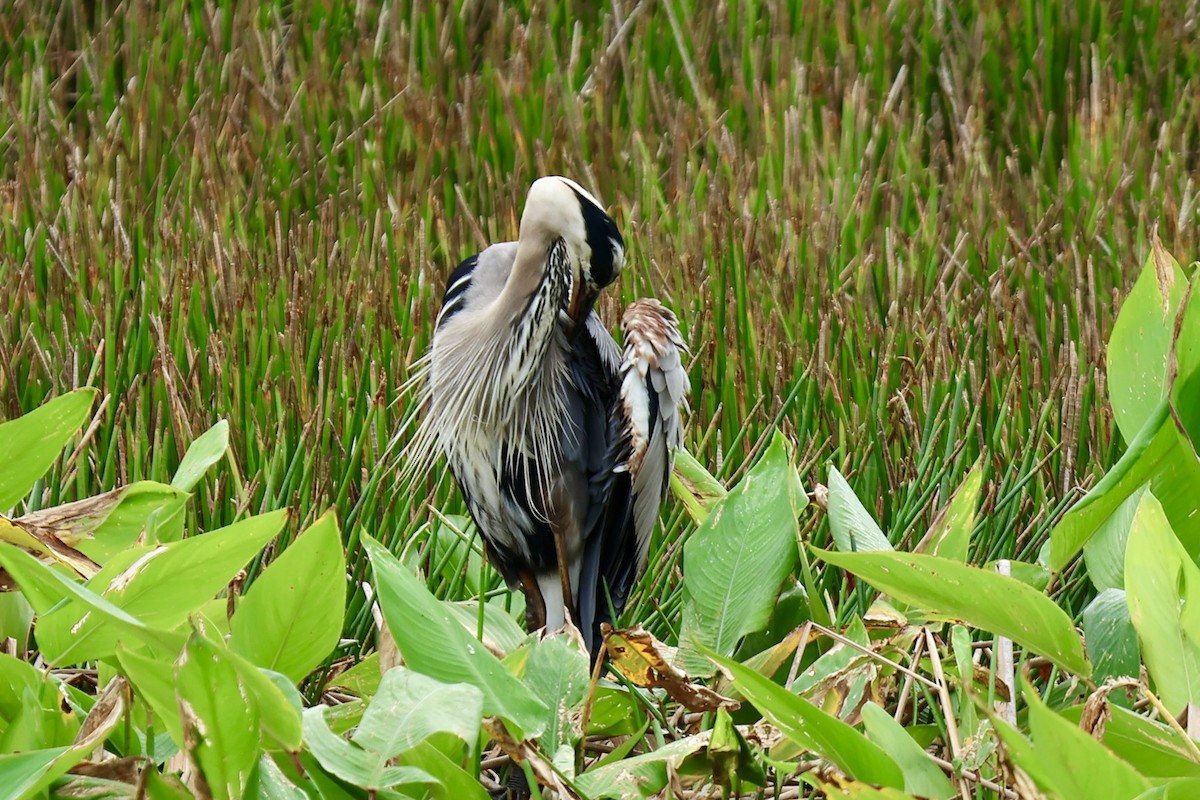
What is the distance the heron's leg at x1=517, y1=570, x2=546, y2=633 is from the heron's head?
17.4 inches

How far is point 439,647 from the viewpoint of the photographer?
1.33 metres

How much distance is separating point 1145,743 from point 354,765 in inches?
28.5

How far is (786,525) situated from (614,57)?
344 centimetres

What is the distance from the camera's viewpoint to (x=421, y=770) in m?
1.20

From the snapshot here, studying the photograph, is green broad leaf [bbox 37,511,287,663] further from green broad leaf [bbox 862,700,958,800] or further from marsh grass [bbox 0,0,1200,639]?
green broad leaf [bbox 862,700,958,800]

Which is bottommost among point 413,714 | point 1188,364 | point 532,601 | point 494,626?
point 532,601

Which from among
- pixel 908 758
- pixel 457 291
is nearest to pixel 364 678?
pixel 908 758

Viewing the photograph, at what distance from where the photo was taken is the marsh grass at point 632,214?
2475mm

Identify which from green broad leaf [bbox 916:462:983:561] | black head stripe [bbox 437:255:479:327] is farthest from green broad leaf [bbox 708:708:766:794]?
black head stripe [bbox 437:255:479:327]

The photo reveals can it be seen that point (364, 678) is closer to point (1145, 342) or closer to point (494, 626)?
point (494, 626)

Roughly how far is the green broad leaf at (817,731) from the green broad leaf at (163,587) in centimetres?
43

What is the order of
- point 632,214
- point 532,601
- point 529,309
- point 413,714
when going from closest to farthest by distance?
point 413,714 → point 529,309 → point 532,601 → point 632,214

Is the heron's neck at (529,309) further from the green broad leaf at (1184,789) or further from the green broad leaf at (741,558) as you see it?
the green broad leaf at (1184,789)

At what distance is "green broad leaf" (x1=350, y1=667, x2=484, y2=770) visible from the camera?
118cm
